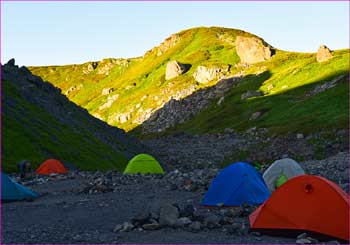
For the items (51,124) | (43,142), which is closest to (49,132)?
(51,124)

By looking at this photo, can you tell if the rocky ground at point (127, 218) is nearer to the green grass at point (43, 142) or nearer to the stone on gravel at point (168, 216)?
the stone on gravel at point (168, 216)

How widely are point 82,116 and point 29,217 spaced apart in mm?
58469

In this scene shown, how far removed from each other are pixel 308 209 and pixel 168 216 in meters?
4.69

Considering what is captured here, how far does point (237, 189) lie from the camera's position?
21.4 metres

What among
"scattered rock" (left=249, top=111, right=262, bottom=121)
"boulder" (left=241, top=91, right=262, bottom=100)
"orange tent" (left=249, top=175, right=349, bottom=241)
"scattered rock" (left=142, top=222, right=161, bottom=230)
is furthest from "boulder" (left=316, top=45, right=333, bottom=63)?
"scattered rock" (left=142, top=222, right=161, bottom=230)

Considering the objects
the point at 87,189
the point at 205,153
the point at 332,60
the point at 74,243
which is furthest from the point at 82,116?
the point at 332,60

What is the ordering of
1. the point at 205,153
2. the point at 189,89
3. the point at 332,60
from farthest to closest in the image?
the point at 189,89
the point at 332,60
the point at 205,153

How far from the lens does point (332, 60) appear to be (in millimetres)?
137000

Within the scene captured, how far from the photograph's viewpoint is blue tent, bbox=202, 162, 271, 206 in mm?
21219

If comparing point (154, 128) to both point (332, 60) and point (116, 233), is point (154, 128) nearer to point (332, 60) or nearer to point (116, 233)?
point (332, 60)

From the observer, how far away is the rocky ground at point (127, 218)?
1575 cm

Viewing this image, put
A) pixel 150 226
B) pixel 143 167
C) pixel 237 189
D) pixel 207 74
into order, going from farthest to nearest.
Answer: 1. pixel 207 74
2. pixel 143 167
3. pixel 237 189
4. pixel 150 226

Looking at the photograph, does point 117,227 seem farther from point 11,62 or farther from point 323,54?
point 323,54

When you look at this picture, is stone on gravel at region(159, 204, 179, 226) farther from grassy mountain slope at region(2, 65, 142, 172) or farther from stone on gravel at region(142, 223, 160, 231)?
grassy mountain slope at region(2, 65, 142, 172)
